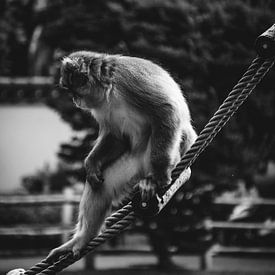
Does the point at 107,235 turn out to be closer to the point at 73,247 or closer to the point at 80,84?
the point at 73,247

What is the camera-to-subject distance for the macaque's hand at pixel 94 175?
4559 millimetres

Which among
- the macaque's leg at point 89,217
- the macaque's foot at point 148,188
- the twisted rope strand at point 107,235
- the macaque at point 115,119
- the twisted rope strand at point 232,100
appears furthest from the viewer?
the macaque's leg at point 89,217

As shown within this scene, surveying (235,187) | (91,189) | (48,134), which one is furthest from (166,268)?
(48,134)

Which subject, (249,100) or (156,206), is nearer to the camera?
(156,206)

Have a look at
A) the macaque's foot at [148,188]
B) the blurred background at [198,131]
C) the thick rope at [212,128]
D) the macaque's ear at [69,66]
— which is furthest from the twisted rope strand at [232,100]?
the blurred background at [198,131]

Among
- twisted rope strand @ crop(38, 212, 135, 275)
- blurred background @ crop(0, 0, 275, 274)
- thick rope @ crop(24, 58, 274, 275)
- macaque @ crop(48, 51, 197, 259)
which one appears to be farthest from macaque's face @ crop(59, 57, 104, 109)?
blurred background @ crop(0, 0, 275, 274)

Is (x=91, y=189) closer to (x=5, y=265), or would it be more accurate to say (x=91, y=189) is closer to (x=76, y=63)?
(x=76, y=63)

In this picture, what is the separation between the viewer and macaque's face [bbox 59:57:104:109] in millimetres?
4586

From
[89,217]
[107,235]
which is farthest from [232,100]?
[89,217]

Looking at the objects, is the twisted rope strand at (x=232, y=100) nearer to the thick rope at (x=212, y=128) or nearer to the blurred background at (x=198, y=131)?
the thick rope at (x=212, y=128)

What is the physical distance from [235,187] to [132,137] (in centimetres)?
491

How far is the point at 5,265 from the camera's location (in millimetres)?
10812

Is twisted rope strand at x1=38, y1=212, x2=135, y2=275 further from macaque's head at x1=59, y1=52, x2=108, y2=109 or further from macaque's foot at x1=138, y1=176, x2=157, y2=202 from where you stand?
macaque's head at x1=59, y1=52, x2=108, y2=109

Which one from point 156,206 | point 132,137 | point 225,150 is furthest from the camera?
point 225,150
